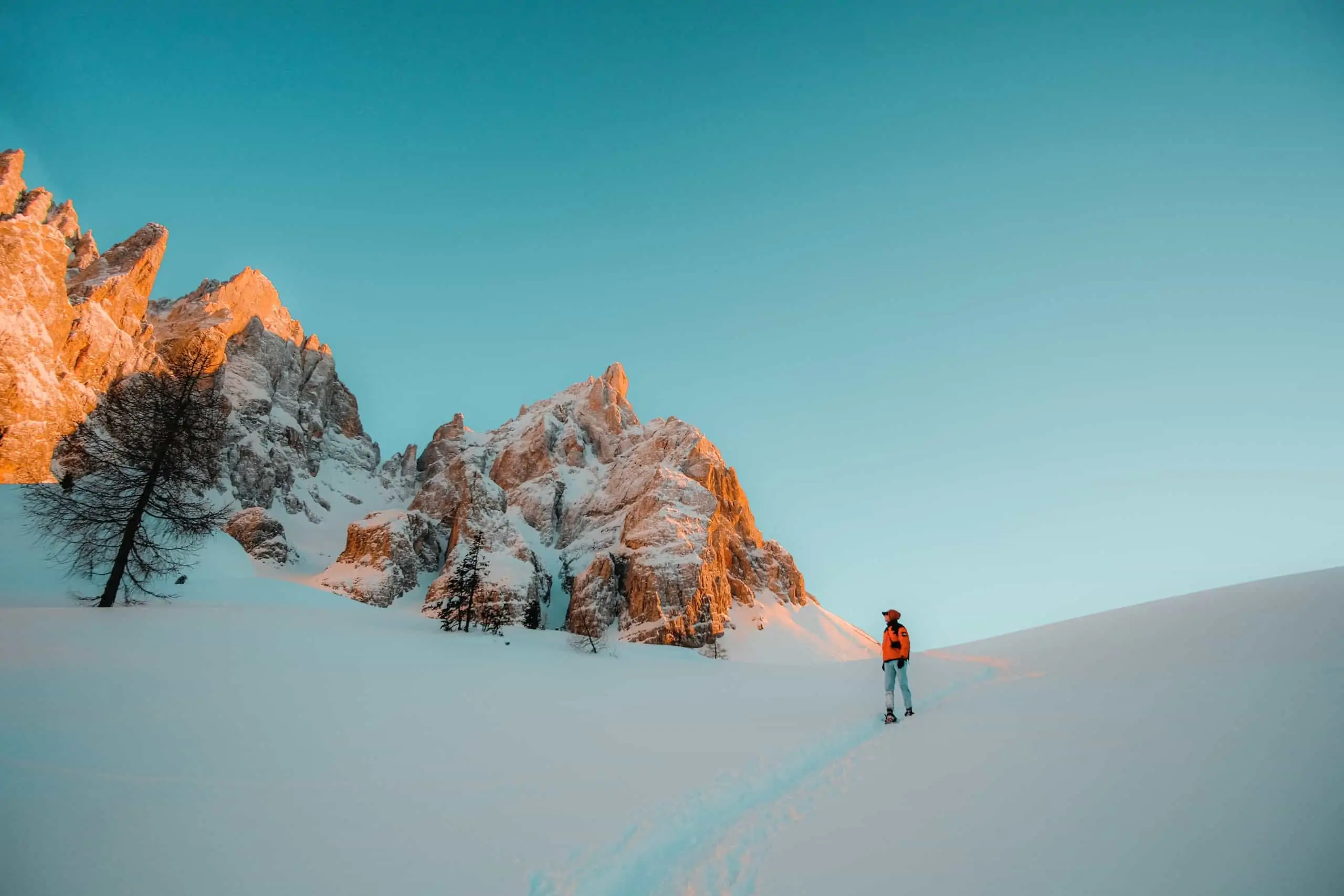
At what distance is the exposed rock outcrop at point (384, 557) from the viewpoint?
61219 millimetres

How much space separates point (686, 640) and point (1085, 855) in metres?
57.2

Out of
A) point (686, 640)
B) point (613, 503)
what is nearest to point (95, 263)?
point (613, 503)

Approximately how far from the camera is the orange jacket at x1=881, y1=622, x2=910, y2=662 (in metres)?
10.2

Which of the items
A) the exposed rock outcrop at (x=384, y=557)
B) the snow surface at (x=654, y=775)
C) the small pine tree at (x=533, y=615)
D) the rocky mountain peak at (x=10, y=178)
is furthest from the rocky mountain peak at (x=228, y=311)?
the snow surface at (x=654, y=775)

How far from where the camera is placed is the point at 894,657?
33.5 feet

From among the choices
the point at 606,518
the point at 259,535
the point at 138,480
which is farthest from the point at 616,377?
the point at 138,480

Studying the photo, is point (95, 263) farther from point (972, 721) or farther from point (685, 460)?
point (972, 721)

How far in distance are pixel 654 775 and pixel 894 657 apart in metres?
5.77

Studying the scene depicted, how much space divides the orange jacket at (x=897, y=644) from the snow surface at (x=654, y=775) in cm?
120

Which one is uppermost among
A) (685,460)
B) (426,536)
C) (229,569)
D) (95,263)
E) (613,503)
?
(95,263)

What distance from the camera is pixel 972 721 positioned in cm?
770

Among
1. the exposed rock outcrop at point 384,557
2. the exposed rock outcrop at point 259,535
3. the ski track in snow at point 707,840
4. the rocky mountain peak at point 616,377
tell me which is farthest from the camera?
the rocky mountain peak at point 616,377

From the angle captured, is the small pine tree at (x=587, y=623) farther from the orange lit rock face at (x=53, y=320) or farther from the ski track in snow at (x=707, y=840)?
the ski track in snow at (x=707, y=840)

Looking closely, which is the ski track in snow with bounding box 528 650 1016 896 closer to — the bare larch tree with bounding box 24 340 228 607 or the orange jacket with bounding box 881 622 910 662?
the orange jacket with bounding box 881 622 910 662
